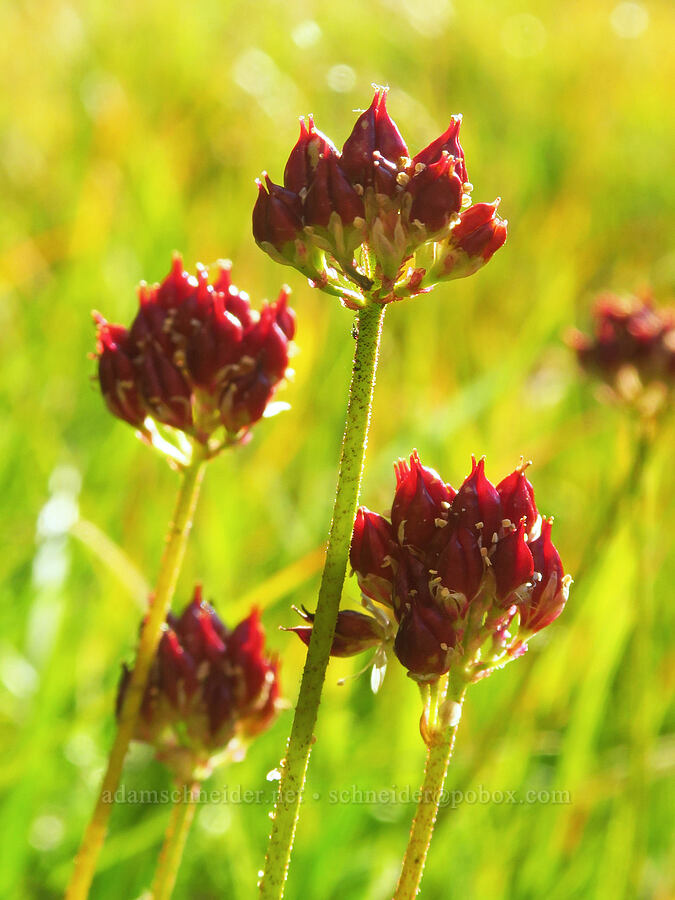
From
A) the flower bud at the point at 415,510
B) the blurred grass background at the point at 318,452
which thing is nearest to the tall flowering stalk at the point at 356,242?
the flower bud at the point at 415,510

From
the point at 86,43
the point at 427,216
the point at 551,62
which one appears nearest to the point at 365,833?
the point at 427,216

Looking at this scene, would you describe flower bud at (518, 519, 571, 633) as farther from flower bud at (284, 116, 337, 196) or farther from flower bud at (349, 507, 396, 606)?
flower bud at (284, 116, 337, 196)

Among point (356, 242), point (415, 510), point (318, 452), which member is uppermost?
point (318, 452)

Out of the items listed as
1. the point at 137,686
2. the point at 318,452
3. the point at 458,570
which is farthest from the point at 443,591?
the point at 318,452

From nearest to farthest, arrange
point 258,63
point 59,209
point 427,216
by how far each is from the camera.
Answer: point 427,216 → point 258,63 → point 59,209

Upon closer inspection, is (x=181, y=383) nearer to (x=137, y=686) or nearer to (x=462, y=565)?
(x=137, y=686)

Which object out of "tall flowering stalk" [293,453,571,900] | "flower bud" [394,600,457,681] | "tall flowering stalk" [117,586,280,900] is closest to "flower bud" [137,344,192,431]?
"tall flowering stalk" [117,586,280,900]

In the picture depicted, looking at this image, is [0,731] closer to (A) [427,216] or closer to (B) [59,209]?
(A) [427,216]

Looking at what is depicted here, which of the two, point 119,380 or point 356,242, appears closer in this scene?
point 356,242
